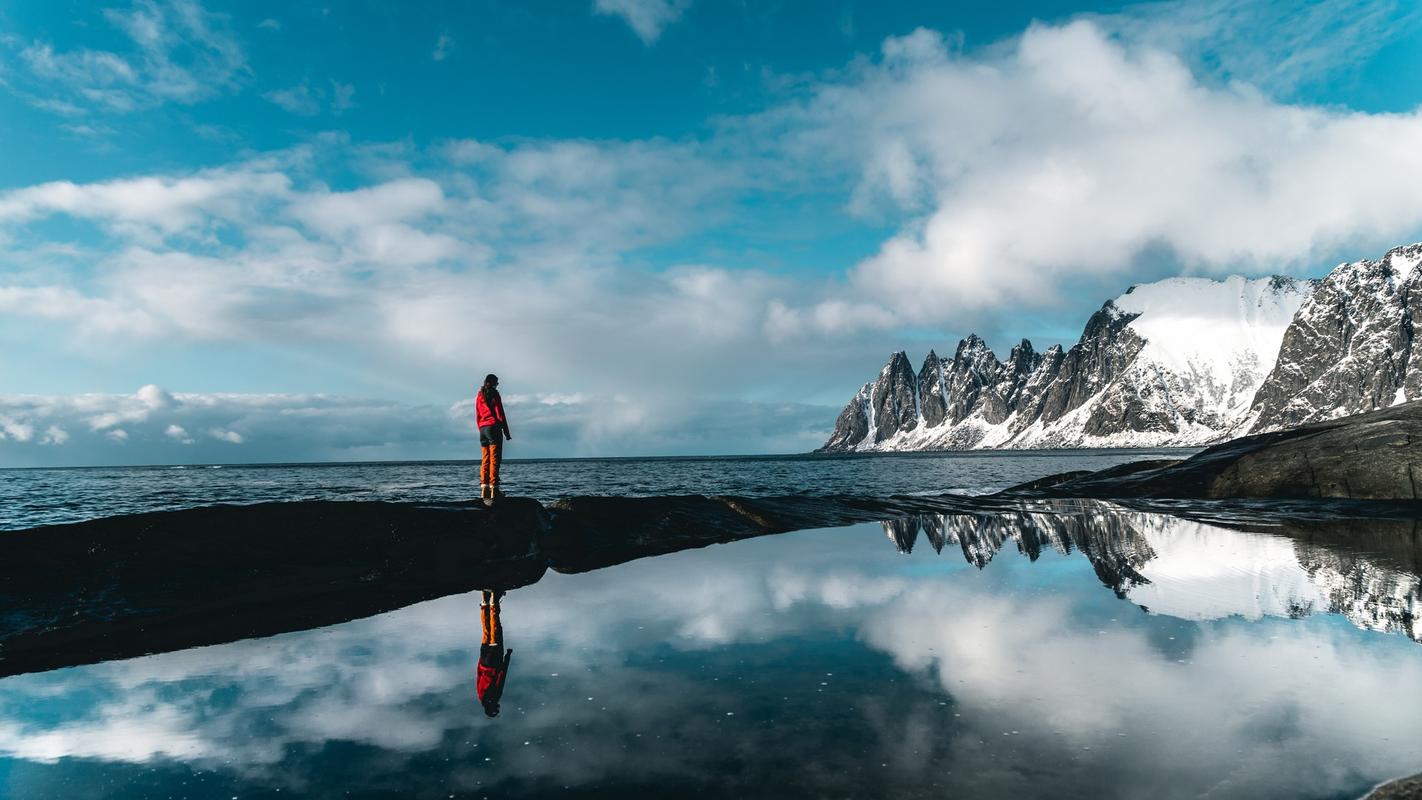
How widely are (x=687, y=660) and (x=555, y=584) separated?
633cm

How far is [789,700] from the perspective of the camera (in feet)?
22.5

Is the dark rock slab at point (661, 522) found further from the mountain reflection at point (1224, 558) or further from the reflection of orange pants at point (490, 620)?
the mountain reflection at point (1224, 558)

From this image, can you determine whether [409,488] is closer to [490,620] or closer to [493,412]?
[493,412]

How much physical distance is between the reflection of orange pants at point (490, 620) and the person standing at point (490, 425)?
5.63m

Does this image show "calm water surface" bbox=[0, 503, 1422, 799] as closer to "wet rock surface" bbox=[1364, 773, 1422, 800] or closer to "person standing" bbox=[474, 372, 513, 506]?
"wet rock surface" bbox=[1364, 773, 1422, 800]

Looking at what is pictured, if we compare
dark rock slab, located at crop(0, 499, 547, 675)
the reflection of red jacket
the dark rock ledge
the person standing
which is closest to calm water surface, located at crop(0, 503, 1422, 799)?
the reflection of red jacket

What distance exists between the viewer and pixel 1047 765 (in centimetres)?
526

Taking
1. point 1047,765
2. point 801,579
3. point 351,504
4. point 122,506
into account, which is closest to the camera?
point 1047,765

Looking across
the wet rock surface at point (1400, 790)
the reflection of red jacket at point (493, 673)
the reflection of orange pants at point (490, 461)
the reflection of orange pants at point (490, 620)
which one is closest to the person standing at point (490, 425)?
the reflection of orange pants at point (490, 461)

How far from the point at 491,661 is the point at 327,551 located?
803cm

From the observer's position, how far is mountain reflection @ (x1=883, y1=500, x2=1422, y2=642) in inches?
418

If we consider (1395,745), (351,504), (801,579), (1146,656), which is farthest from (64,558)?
(1395,745)

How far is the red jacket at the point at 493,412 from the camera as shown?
1784 centimetres

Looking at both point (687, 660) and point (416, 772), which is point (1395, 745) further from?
point (416, 772)
